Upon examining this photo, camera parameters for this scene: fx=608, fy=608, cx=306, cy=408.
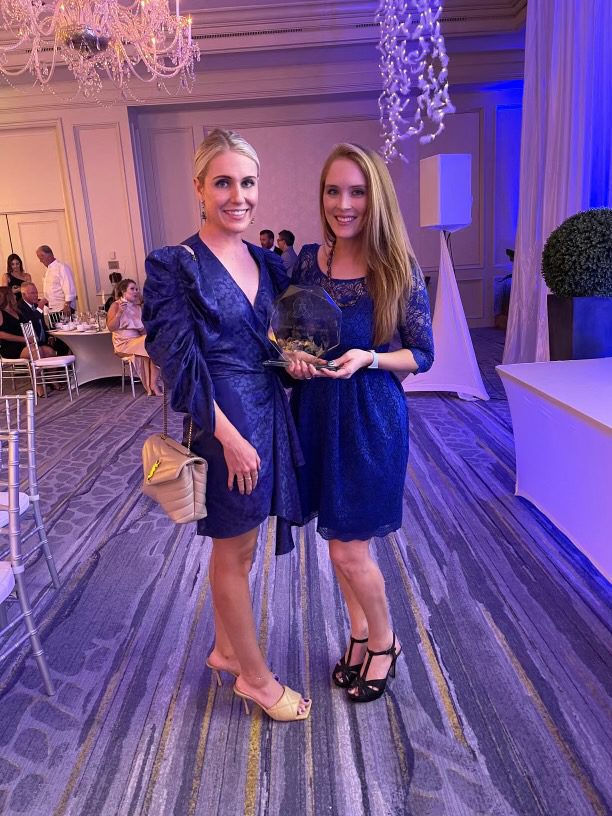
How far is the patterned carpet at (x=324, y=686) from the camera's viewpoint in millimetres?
1604

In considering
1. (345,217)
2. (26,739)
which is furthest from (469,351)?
(26,739)

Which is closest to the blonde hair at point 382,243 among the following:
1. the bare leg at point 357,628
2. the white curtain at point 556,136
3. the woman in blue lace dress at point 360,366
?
the woman in blue lace dress at point 360,366

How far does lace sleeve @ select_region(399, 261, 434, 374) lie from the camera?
5.46 ft

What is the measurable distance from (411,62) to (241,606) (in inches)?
253

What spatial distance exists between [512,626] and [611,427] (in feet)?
2.65

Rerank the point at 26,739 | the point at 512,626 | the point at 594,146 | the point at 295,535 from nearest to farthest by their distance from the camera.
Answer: the point at 26,739 → the point at 512,626 → the point at 295,535 → the point at 594,146

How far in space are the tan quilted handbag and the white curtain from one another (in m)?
4.31

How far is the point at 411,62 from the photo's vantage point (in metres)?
6.39

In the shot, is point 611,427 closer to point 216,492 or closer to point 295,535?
point 216,492

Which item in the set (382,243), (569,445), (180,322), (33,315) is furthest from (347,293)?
(33,315)

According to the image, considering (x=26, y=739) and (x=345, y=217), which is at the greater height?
(x=345, y=217)

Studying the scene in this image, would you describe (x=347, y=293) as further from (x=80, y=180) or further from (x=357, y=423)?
(x=80, y=180)

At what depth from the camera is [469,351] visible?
5383 mm

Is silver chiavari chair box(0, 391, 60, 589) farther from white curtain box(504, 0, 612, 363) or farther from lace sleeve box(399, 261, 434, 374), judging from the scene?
white curtain box(504, 0, 612, 363)
